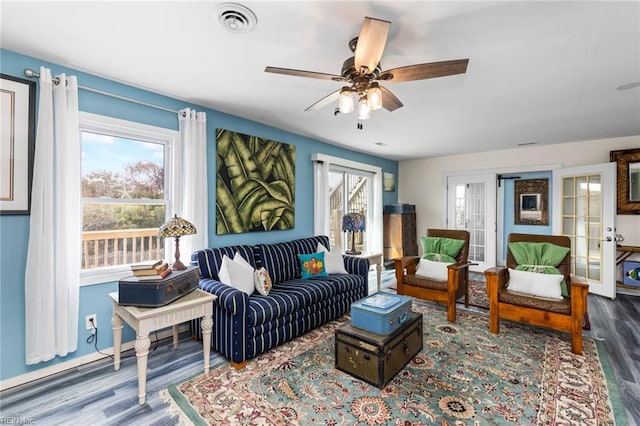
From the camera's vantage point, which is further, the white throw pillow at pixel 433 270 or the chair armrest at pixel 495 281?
the white throw pillow at pixel 433 270

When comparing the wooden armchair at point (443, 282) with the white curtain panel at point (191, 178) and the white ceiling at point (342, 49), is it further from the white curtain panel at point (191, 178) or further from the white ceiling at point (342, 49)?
the white curtain panel at point (191, 178)

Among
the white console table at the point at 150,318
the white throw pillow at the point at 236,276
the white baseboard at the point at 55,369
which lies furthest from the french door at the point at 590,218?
the white baseboard at the point at 55,369

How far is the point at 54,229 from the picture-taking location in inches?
85.9

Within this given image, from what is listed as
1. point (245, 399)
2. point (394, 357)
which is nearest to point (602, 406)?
point (394, 357)

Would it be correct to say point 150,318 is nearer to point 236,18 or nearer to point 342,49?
point 236,18

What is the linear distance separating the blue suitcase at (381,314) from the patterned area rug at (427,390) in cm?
38

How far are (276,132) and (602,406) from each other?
3.88 metres

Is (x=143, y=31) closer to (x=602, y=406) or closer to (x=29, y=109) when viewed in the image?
(x=29, y=109)

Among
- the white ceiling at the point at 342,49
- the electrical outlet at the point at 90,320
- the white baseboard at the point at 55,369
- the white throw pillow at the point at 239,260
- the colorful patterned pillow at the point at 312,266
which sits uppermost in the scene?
the white ceiling at the point at 342,49

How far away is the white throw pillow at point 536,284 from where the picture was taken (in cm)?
276

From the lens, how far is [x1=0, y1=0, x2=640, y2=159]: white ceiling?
1622 millimetres

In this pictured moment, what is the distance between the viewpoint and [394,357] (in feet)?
7.02

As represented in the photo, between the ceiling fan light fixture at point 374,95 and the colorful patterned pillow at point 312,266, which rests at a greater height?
the ceiling fan light fixture at point 374,95

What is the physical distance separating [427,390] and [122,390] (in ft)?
7.00
